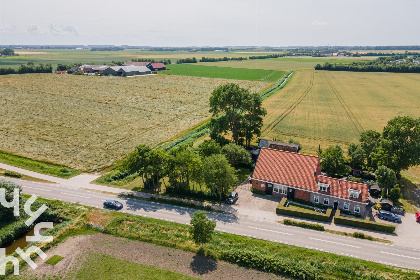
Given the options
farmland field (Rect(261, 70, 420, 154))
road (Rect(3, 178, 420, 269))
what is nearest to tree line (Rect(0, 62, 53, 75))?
farmland field (Rect(261, 70, 420, 154))

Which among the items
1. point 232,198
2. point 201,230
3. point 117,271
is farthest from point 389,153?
point 117,271

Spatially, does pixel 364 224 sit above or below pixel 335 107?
below

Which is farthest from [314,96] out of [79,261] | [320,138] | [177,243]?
[79,261]

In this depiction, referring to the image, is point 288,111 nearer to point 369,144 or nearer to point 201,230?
point 369,144

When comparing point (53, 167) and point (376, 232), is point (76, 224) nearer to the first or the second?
point (53, 167)

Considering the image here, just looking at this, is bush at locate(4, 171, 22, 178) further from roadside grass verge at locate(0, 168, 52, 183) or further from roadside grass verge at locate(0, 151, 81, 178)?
roadside grass verge at locate(0, 151, 81, 178)

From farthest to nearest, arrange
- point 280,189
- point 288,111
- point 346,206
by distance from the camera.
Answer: point 288,111, point 280,189, point 346,206
